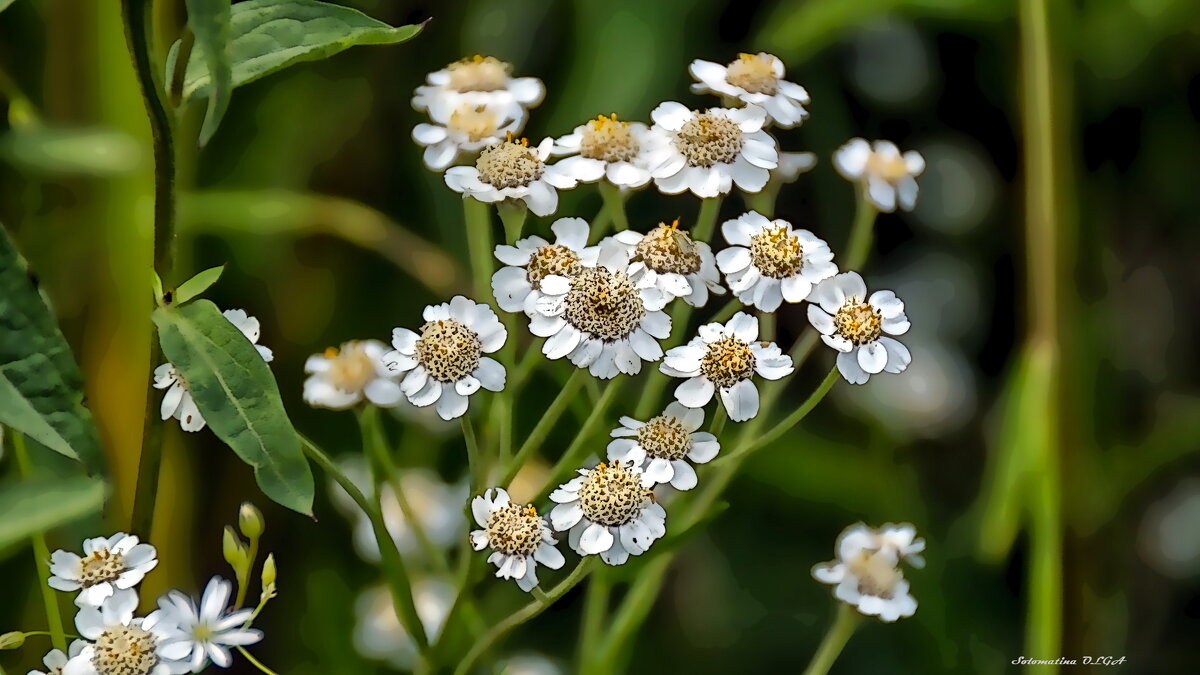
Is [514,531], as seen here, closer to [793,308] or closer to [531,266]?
[531,266]

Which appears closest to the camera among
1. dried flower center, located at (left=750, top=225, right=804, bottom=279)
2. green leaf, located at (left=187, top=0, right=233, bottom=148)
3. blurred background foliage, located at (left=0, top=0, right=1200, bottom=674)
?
green leaf, located at (left=187, top=0, right=233, bottom=148)

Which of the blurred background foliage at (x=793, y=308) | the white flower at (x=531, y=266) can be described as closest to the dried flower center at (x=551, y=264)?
the white flower at (x=531, y=266)

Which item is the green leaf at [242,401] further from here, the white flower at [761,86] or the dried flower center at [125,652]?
the white flower at [761,86]

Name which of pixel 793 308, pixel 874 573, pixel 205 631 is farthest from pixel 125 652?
pixel 793 308

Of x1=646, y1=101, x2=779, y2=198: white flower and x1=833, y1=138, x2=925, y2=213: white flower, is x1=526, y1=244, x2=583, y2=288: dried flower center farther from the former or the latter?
x1=833, y1=138, x2=925, y2=213: white flower

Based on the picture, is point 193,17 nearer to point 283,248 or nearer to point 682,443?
point 682,443

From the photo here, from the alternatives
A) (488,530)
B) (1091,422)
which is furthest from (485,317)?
(1091,422)

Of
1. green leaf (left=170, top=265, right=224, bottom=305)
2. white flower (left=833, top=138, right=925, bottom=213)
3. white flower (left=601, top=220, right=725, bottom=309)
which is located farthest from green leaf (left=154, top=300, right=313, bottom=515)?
white flower (left=833, top=138, right=925, bottom=213)
